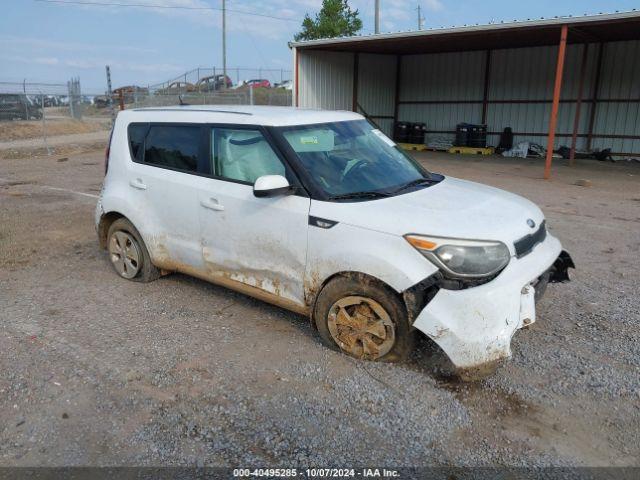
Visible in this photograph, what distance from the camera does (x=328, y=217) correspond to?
3.65 m

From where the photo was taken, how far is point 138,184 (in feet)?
16.5

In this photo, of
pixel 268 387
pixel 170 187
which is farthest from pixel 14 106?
pixel 268 387

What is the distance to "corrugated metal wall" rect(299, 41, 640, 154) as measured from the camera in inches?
706

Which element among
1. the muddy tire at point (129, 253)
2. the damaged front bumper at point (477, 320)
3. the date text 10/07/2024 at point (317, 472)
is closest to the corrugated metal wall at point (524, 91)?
the damaged front bumper at point (477, 320)

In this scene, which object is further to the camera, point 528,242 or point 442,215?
point 528,242

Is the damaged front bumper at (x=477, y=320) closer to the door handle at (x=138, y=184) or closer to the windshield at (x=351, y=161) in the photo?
the windshield at (x=351, y=161)

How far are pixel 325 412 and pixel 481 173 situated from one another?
12.6 m

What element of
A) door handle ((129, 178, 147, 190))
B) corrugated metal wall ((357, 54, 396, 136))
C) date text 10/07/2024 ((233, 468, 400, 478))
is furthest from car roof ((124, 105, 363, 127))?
corrugated metal wall ((357, 54, 396, 136))

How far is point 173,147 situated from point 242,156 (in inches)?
34.3

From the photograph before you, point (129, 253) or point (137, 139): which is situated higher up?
point (137, 139)

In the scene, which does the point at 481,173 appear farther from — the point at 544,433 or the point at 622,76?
the point at 544,433

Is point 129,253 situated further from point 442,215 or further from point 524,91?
point 524,91

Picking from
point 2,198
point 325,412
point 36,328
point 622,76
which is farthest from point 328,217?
point 622,76

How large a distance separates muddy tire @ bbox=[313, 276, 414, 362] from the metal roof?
11560mm
